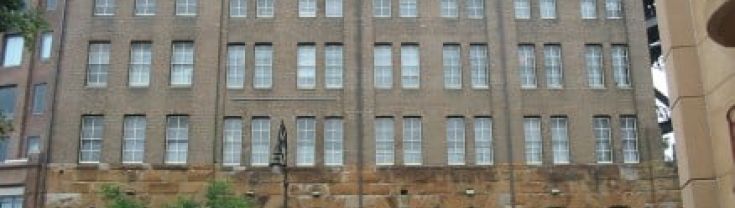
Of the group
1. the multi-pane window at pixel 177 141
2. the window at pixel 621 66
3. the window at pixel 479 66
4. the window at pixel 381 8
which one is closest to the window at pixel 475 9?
the window at pixel 479 66

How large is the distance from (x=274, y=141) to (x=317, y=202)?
3.08m

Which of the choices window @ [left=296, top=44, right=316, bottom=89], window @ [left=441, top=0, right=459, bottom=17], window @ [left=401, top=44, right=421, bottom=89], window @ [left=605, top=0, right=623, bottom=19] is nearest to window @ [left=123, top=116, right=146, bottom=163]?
window @ [left=296, top=44, right=316, bottom=89]

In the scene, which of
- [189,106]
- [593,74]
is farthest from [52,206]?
[593,74]

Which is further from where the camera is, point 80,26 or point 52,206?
point 80,26

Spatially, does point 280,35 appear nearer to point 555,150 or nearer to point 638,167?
point 555,150

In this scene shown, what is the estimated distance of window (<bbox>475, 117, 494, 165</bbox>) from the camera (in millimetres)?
38500

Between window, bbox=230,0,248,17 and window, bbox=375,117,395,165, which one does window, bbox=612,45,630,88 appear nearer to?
window, bbox=375,117,395,165

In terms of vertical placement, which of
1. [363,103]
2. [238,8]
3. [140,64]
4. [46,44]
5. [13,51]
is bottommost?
[363,103]

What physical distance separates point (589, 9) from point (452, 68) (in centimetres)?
681

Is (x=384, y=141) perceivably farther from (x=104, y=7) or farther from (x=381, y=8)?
(x=104, y=7)

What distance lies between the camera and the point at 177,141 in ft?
125

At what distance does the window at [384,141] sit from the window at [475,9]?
237 inches

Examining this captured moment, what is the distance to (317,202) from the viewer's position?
37.6 meters

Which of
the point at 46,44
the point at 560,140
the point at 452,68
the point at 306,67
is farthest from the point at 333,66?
the point at 46,44
